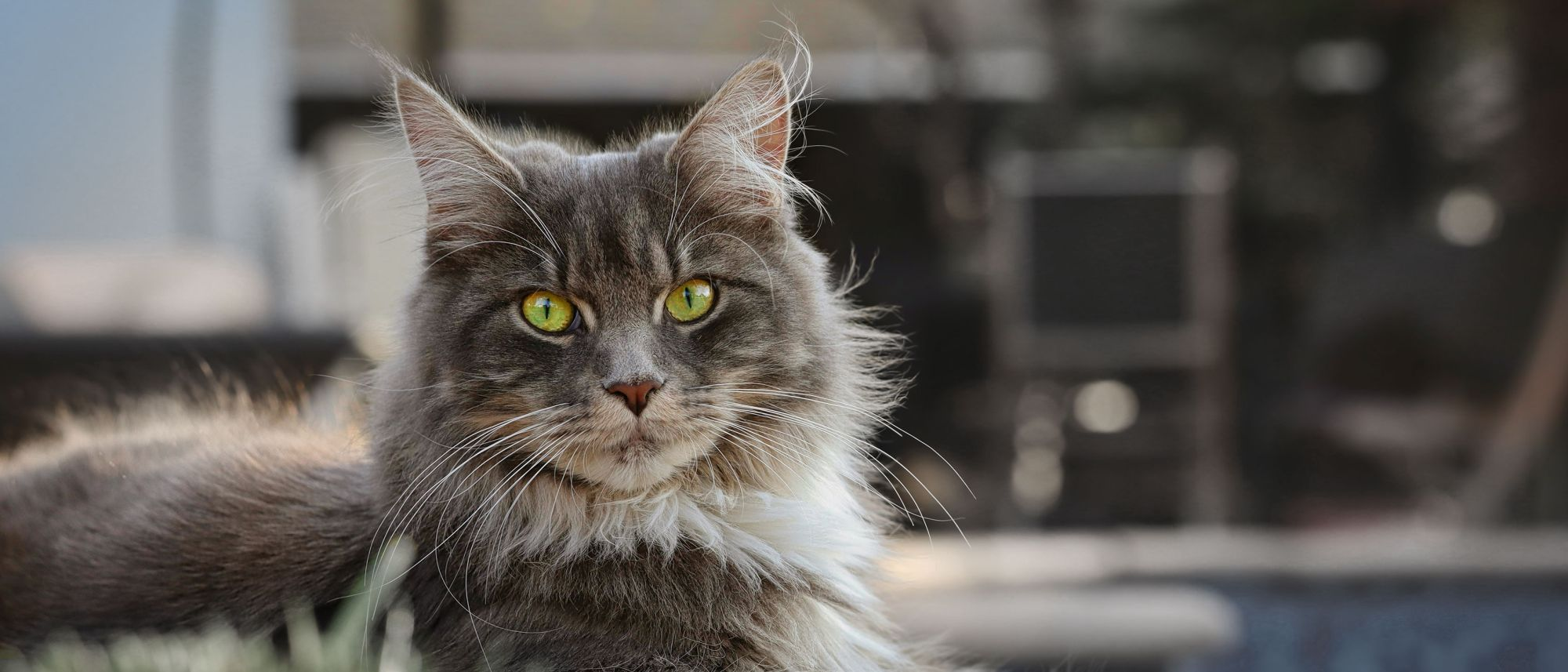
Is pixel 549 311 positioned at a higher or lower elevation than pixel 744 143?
lower

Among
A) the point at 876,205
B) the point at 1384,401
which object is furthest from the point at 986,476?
the point at 1384,401

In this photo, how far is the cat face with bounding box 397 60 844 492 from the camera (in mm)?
1042

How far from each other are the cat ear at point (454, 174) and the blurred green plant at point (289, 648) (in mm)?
313

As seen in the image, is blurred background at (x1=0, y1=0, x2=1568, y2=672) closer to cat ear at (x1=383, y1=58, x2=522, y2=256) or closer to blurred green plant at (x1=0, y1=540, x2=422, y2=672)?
cat ear at (x1=383, y1=58, x2=522, y2=256)

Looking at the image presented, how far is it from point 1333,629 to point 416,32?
Result: 2.58 meters

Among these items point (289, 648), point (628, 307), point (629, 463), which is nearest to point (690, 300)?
point (628, 307)

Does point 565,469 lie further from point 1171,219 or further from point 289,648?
point 1171,219

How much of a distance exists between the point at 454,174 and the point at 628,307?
222 millimetres

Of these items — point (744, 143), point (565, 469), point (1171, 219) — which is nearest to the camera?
point (565, 469)

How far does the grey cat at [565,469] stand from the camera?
1023mm

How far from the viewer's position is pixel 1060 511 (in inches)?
177

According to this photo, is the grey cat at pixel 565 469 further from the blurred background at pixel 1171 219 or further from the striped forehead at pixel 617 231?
the blurred background at pixel 1171 219

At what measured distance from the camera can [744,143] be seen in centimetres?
120

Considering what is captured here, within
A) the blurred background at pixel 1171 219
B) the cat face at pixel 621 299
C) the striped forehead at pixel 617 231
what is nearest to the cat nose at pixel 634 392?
the cat face at pixel 621 299
